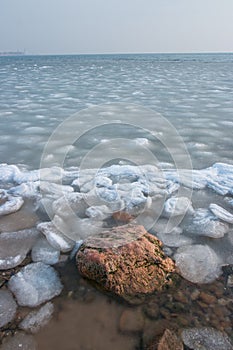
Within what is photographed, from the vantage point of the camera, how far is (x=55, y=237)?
9.35 ft

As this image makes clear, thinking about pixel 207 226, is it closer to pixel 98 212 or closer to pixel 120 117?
pixel 98 212

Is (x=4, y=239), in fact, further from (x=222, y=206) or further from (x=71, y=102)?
(x=71, y=102)

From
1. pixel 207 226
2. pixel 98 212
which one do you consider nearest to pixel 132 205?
pixel 98 212

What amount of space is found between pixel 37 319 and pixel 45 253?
2.42 feet

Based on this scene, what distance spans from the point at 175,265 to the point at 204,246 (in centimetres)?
45

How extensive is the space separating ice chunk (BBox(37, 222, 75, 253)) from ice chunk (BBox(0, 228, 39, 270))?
96 millimetres

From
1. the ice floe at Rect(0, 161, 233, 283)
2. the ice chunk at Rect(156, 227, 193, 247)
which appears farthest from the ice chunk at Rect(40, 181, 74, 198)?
the ice chunk at Rect(156, 227, 193, 247)

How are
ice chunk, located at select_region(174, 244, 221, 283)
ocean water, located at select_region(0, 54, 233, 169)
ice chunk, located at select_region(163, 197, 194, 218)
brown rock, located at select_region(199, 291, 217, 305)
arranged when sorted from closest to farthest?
brown rock, located at select_region(199, 291, 217, 305)
ice chunk, located at select_region(174, 244, 221, 283)
ice chunk, located at select_region(163, 197, 194, 218)
ocean water, located at select_region(0, 54, 233, 169)

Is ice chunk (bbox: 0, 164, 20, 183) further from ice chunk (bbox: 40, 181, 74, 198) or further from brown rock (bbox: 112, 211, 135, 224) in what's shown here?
brown rock (bbox: 112, 211, 135, 224)

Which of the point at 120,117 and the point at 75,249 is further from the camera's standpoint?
the point at 120,117

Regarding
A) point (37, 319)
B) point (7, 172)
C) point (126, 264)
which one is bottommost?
point (7, 172)

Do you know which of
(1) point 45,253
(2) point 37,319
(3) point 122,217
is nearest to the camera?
(2) point 37,319

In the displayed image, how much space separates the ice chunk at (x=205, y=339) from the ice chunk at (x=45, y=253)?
4.15ft

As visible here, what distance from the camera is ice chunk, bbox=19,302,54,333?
192 cm
